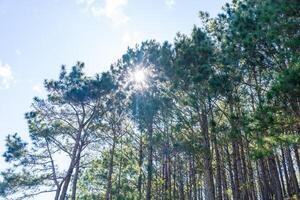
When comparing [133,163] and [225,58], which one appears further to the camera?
[133,163]

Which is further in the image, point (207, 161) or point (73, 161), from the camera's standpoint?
point (73, 161)

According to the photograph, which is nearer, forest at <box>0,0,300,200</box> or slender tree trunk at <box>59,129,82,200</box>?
forest at <box>0,0,300,200</box>

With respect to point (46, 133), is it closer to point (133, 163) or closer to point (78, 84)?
point (78, 84)

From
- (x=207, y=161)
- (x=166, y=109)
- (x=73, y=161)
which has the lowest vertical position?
(x=207, y=161)

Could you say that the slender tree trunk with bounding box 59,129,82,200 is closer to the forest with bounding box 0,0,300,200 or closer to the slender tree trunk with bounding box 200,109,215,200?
the forest with bounding box 0,0,300,200

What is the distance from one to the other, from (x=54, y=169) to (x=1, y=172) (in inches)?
114

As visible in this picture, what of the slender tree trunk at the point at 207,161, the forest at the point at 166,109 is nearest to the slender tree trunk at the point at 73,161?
the forest at the point at 166,109

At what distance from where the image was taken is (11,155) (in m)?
16.3

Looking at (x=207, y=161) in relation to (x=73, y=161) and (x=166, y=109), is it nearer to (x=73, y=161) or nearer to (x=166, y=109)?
(x=166, y=109)

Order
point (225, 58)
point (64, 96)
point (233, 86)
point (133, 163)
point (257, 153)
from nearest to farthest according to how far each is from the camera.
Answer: point (257, 153) → point (225, 58) → point (233, 86) → point (64, 96) → point (133, 163)

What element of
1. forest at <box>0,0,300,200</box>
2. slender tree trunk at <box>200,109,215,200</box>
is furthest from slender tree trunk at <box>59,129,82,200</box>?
slender tree trunk at <box>200,109,215,200</box>

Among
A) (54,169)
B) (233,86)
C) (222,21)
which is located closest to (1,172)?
(54,169)

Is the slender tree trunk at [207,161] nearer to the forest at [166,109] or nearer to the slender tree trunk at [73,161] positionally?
the forest at [166,109]

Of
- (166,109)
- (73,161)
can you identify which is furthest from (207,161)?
(73,161)
